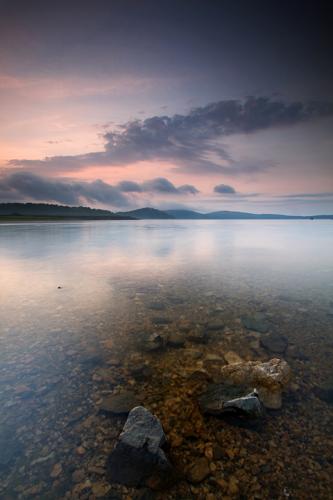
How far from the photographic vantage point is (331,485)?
A: 4297 mm

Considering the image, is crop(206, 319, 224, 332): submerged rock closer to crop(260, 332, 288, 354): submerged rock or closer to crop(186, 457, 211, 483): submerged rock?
crop(260, 332, 288, 354): submerged rock

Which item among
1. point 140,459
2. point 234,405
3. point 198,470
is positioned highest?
point 234,405

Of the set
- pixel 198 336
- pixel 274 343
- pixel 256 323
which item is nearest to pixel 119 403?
pixel 198 336

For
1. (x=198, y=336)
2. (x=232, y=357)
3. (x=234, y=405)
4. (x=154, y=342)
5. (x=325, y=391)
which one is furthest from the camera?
(x=198, y=336)

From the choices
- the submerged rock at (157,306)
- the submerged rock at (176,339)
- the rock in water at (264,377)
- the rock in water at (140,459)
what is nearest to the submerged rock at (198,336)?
the submerged rock at (176,339)

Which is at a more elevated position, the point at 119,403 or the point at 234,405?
the point at 234,405

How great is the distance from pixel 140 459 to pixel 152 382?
254 cm

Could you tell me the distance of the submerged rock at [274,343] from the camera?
8828 millimetres

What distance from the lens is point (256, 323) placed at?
36.1 feet

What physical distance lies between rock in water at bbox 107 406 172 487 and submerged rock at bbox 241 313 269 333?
680cm

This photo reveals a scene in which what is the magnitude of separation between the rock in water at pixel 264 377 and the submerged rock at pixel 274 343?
1.51m

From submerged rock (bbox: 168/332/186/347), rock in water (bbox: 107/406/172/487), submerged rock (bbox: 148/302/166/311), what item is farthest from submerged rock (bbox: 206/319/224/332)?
rock in water (bbox: 107/406/172/487)

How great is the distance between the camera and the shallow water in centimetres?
445

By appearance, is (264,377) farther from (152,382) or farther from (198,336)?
(198,336)
